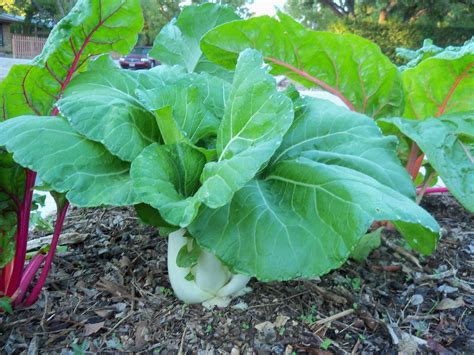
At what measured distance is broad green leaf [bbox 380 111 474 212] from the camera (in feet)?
4.20

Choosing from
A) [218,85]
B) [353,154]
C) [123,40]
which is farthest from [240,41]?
[353,154]

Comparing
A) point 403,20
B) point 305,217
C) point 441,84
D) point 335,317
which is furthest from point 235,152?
point 403,20

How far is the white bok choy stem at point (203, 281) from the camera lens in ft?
3.69

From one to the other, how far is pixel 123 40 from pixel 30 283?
79 cm

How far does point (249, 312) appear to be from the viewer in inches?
45.9

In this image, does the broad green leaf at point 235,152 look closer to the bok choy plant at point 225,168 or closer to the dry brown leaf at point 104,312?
the bok choy plant at point 225,168

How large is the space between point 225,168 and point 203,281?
1.36ft

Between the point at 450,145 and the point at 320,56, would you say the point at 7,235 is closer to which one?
the point at 320,56

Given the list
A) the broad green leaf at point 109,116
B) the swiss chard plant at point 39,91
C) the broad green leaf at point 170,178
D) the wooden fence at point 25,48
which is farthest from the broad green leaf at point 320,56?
the wooden fence at point 25,48

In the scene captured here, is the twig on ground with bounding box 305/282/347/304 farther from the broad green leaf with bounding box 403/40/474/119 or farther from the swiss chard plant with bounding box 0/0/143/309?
the broad green leaf with bounding box 403/40/474/119

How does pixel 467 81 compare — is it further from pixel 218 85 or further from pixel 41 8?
pixel 41 8

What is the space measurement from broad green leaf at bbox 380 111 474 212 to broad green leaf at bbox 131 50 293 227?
0.63 meters

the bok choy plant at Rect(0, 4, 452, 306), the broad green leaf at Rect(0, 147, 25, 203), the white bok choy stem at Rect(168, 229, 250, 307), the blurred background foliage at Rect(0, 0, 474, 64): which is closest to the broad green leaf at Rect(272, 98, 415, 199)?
the bok choy plant at Rect(0, 4, 452, 306)

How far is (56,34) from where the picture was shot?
3.73 ft
